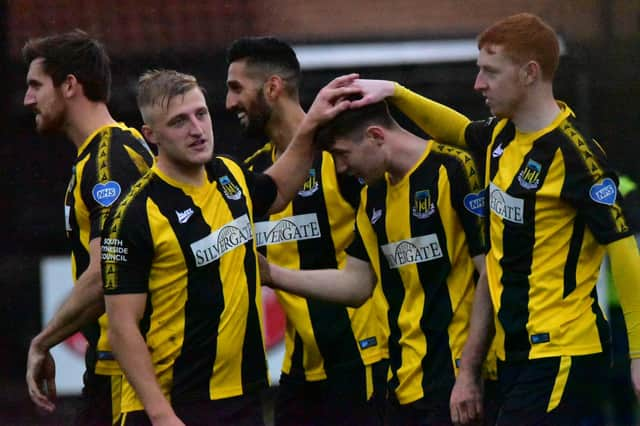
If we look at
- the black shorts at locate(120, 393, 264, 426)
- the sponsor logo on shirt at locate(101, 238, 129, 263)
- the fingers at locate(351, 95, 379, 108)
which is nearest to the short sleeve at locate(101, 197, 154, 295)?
the sponsor logo on shirt at locate(101, 238, 129, 263)

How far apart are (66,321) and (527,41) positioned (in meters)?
1.90

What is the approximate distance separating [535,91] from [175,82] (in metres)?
1.19

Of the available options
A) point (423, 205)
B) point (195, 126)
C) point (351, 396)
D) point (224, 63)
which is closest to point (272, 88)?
point (423, 205)

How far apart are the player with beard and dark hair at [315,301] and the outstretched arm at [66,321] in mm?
909

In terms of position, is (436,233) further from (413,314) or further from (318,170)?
(318,170)

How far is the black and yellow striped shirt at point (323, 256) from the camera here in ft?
18.1

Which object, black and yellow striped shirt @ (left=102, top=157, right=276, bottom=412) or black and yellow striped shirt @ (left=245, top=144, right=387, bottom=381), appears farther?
black and yellow striped shirt @ (left=245, top=144, right=387, bottom=381)

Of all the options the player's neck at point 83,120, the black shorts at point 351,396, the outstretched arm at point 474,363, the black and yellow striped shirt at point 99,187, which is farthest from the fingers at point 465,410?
the player's neck at point 83,120

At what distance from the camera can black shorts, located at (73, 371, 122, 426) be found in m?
5.29

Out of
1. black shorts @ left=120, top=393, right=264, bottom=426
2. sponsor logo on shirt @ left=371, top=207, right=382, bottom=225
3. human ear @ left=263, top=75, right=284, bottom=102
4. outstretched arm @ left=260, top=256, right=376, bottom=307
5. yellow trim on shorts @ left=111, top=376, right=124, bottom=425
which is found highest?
human ear @ left=263, top=75, right=284, bottom=102

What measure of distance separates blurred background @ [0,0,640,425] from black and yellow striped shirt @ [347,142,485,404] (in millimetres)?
3109

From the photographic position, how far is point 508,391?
458cm

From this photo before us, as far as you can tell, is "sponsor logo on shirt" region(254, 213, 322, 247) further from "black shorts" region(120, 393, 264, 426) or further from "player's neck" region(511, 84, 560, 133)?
"player's neck" region(511, 84, 560, 133)

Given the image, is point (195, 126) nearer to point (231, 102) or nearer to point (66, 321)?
point (66, 321)
